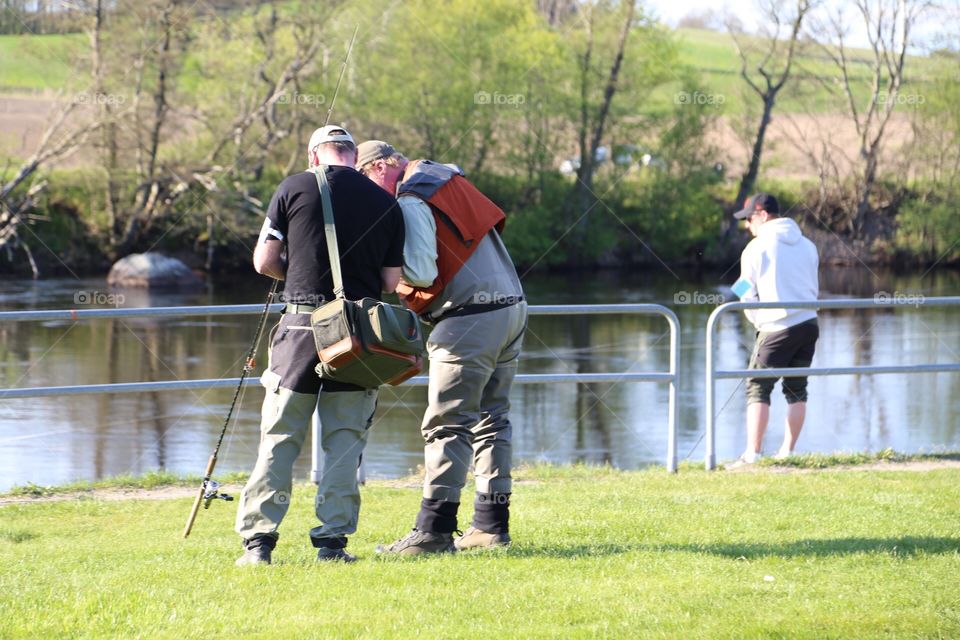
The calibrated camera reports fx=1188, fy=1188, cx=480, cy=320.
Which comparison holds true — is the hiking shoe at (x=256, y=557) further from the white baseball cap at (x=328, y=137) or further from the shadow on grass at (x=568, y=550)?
the white baseball cap at (x=328, y=137)

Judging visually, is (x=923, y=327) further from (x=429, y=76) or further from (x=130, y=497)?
(x=130, y=497)

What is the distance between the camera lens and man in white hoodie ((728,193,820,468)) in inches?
344

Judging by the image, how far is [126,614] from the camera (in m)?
4.38

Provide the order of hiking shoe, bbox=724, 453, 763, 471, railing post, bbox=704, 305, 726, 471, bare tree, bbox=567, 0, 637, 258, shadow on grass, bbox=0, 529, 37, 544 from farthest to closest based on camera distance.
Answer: bare tree, bbox=567, 0, 637, 258 < hiking shoe, bbox=724, 453, 763, 471 < railing post, bbox=704, 305, 726, 471 < shadow on grass, bbox=0, 529, 37, 544

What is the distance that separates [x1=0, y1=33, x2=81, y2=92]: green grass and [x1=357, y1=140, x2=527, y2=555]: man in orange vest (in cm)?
3061

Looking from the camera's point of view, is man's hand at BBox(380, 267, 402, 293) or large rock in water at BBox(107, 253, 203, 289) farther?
large rock in water at BBox(107, 253, 203, 289)

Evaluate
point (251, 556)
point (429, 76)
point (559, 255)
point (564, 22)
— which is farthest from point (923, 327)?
point (251, 556)

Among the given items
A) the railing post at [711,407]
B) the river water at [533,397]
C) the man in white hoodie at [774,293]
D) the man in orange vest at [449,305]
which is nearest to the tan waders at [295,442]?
the man in orange vest at [449,305]

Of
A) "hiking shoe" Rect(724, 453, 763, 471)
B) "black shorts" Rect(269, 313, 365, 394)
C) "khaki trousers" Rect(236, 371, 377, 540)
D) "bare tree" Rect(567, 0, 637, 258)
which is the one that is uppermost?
"bare tree" Rect(567, 0, 637, 258)

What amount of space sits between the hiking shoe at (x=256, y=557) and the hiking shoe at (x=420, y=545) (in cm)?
54

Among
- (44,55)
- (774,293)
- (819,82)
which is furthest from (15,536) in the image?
(819,82)

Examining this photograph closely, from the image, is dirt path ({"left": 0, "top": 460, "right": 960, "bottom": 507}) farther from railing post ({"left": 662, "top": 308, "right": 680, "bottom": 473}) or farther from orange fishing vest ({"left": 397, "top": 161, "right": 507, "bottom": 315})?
orange fishing vest ({"left": 397, "top": 161, "right": 507, "bottom": 315})

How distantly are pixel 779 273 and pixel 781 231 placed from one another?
309 millimetres

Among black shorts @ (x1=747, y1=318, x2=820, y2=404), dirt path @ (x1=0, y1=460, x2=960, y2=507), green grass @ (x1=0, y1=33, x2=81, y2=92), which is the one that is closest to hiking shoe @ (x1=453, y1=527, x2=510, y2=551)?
dirt path @ (x1=0, y1=460, x2=960, y2=507)
